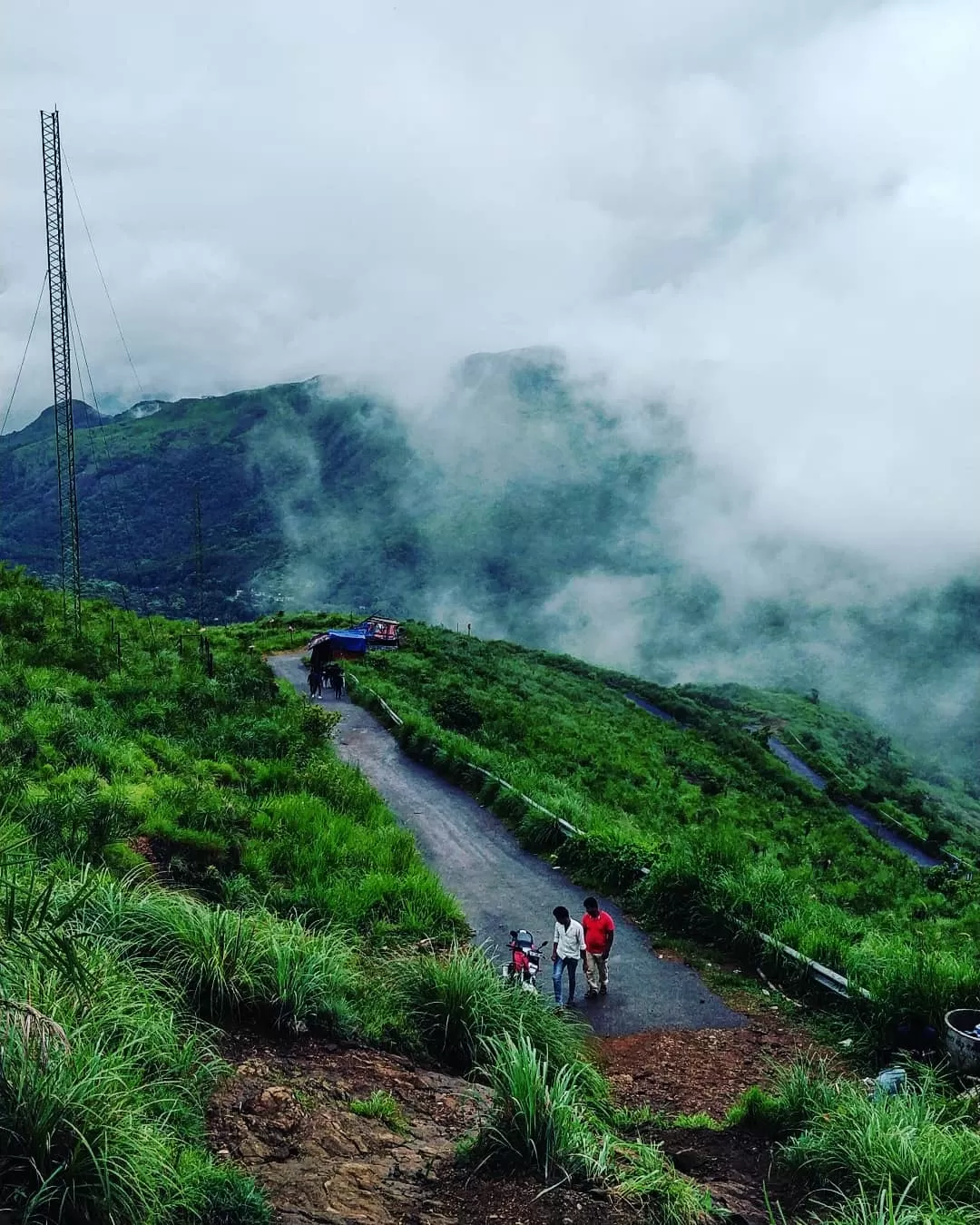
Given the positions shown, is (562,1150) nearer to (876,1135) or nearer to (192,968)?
(876,1135)

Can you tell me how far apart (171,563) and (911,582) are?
15614 cm

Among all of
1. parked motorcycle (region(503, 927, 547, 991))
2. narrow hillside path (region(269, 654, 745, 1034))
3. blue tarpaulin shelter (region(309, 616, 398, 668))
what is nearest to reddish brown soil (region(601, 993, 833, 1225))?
narrow hillside path (region(269, 654, 745, 1034))

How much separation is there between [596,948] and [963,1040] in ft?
13.6

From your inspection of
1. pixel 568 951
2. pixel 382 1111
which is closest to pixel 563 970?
pixel 568 951

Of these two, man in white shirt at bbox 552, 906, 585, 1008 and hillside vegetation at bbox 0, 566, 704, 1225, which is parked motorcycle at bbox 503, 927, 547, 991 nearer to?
man in white shirt at bbox 552, 906, 585, 1008

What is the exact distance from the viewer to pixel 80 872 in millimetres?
8516

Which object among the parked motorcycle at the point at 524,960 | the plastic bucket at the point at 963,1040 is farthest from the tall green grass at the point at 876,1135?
the parked motorcycle at the point at 524,960

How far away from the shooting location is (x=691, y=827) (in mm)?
21438

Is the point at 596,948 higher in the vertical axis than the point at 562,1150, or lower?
lower

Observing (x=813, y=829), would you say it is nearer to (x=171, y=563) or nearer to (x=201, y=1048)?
(x=201, y=1048)

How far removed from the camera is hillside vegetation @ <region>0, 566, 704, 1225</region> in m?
4.40

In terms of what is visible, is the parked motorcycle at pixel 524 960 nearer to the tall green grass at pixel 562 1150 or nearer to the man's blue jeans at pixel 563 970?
the man's blue jeans at pixel 563 970

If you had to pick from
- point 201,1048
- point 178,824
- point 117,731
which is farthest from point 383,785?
point 201,1048

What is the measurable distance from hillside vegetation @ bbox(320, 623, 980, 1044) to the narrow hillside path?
0.57 meters
